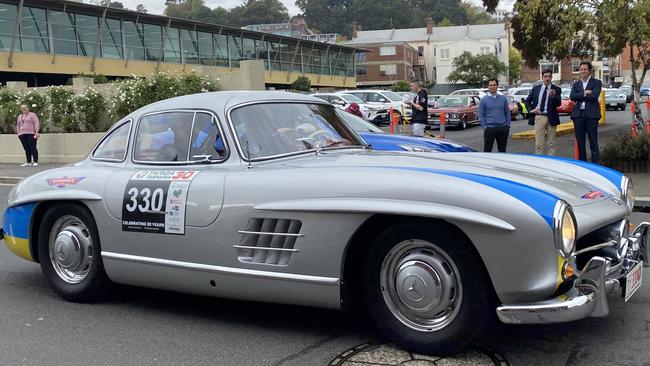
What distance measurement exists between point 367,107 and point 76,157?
44.2 ft

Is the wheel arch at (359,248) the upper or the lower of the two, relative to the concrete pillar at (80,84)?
lower

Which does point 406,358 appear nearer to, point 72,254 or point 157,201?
point 157,201

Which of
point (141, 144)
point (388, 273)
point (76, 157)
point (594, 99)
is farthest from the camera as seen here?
point (76, 157)

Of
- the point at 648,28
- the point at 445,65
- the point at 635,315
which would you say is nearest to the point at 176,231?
the point at 635,315

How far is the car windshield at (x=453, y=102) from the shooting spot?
91.6 ft

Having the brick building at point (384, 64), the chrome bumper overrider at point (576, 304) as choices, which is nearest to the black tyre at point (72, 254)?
the chrome bumper overrider at point (576, 304)

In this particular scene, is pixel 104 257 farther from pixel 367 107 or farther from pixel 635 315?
pixel 367 107

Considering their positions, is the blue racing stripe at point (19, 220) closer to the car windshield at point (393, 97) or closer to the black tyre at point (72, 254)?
the black tyre at point (72, 254)

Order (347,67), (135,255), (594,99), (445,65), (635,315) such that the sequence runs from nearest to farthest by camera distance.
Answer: (635,315)
(135,255)
(594,99)
(347,67)
(445,65)

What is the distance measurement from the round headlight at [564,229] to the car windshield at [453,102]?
966 inches

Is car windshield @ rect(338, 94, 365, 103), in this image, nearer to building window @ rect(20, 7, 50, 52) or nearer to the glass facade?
the glass facade

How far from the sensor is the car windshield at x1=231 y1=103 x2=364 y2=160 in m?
4.92

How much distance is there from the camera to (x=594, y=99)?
11477 millimetres

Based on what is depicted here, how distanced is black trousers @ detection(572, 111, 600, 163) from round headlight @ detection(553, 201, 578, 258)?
28.0 ft
